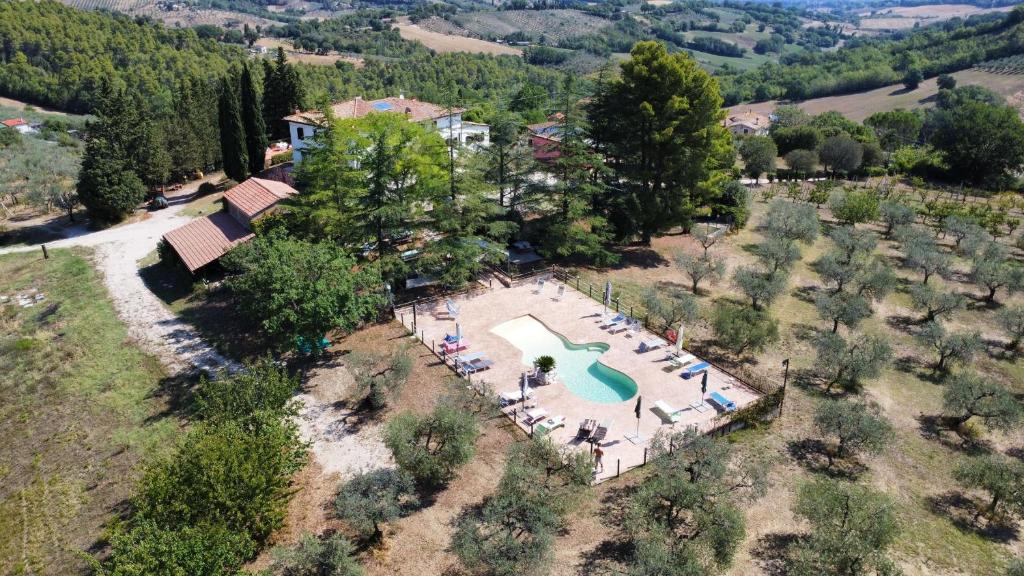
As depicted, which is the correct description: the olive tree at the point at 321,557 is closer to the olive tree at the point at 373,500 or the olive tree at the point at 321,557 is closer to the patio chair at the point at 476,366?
the olive tree at the point at 373,500

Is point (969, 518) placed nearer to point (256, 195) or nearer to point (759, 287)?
point (759, 287)

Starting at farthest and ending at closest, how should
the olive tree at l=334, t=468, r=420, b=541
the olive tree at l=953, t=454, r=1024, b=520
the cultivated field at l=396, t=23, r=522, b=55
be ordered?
the cultivated field at l=396, t=23, r=522, b=55 < the olive tree at l=953, t=454, r=1024, b=520 < the olive tree at l=334, t=468, r=420, b=541

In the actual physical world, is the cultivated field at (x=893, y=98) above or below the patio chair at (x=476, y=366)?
above

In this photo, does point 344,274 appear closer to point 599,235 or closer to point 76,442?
point 76,442

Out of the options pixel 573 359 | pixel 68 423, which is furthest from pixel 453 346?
pixel 68 423

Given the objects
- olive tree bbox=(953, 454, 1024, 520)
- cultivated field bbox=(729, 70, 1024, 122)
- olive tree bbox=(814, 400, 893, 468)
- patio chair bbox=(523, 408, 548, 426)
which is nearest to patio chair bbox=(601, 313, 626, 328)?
patio chair bbox=(523, 408, 548, 426)

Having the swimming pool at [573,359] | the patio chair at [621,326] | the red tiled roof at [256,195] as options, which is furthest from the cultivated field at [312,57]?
the patio chair at [621,326]

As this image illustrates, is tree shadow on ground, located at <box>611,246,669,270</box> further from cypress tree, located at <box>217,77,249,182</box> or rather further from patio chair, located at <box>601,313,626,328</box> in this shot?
cypress tree, located at <box>217,77,249,182</box>
